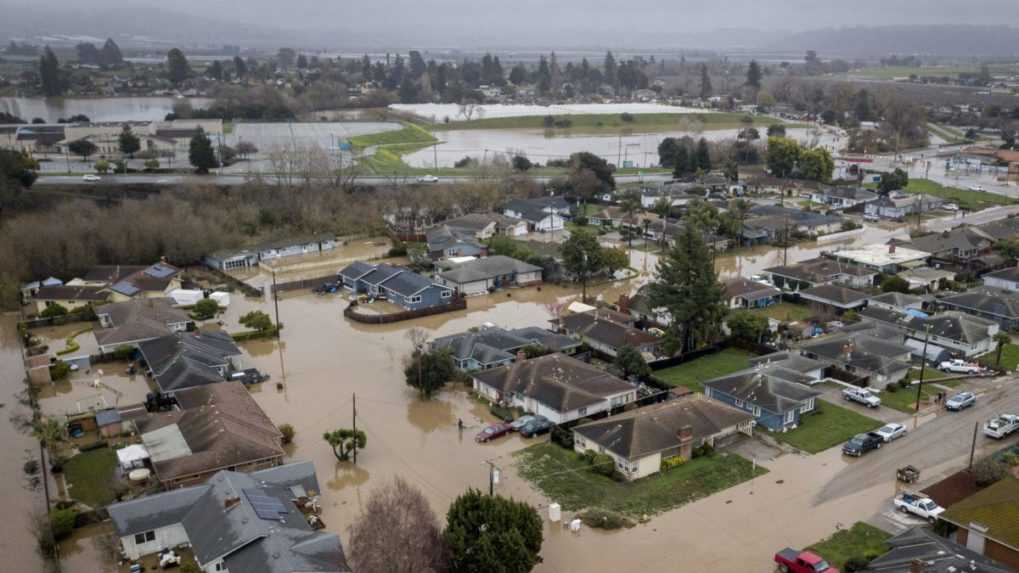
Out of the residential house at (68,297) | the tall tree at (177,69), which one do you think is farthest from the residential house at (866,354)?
the tall tree at (177,69)

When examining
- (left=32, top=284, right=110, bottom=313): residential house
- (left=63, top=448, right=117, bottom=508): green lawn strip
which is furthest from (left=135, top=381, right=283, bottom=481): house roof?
(left=32, top=284, right=110, bottom=313): residential house

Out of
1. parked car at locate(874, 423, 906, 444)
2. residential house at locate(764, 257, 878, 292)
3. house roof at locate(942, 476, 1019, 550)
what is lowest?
parked car at locate(874, 423, 906, 444)

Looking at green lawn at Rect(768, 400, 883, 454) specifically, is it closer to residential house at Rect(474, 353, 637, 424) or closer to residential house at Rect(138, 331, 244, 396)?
residential house at Rect(474, 353, 637, 424)

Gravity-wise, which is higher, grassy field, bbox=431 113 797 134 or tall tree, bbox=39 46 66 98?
tall tree, bbox=39 46 66 98

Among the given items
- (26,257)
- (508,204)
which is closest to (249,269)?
(26,257)

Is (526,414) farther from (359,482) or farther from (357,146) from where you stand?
(357,146)

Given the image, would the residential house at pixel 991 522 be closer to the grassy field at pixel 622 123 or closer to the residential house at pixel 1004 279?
the residential house at pixel 1004 279
